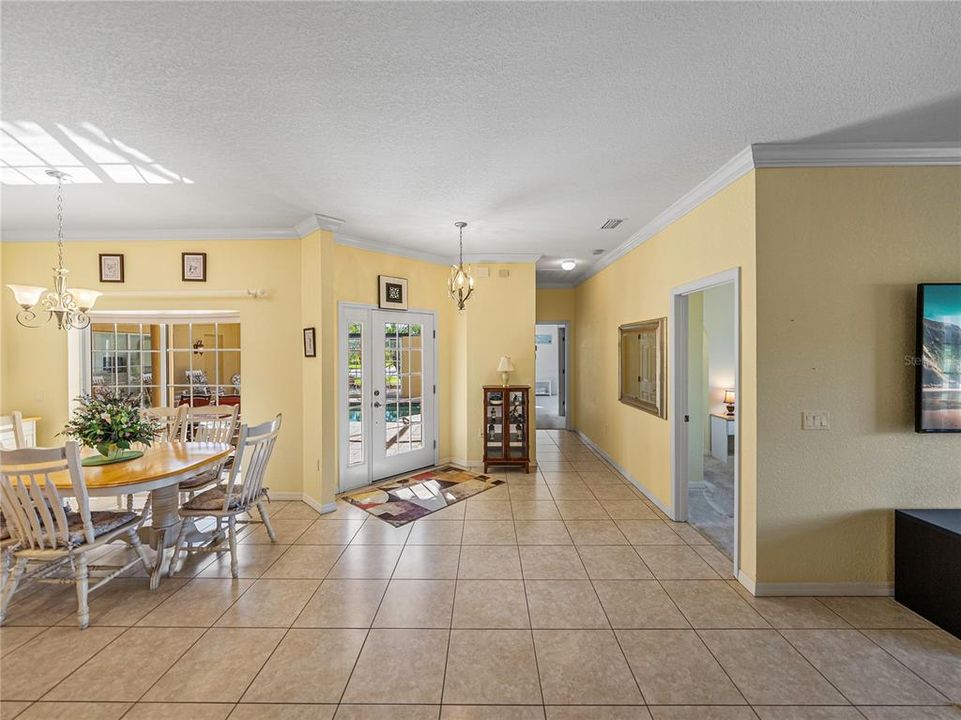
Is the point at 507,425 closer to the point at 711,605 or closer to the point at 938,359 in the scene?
the point at 711,605

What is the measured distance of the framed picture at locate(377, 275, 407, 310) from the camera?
491 cm

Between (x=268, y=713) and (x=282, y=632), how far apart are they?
0.57m

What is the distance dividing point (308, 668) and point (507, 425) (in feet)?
11.9

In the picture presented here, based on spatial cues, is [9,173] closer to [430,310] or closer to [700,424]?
[430,310]

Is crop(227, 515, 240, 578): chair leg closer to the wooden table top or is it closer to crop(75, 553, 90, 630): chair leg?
the wooden table top

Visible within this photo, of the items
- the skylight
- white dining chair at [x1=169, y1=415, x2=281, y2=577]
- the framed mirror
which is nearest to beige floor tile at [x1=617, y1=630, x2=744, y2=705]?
the framed mirror

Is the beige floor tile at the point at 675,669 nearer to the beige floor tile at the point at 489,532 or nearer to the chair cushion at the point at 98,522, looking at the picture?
the beige floor tile at the point at 489,532

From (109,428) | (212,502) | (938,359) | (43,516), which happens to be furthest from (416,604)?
(938,359)

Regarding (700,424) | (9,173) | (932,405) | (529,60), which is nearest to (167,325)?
(9,173)

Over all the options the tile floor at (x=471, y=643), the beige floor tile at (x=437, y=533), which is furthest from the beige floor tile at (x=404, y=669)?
the beige floor tile at (x=437, y=533)

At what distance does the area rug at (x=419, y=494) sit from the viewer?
4.05 m

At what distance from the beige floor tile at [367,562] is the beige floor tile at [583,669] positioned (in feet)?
4.06

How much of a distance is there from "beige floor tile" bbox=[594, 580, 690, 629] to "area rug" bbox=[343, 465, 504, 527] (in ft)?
6.17

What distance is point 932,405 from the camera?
254 cm
